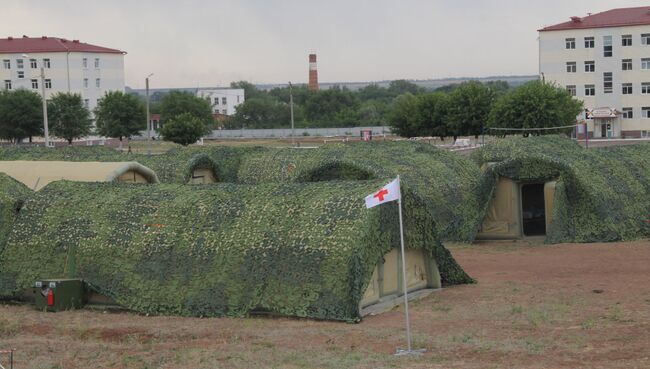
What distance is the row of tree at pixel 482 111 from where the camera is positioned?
66.8 meters

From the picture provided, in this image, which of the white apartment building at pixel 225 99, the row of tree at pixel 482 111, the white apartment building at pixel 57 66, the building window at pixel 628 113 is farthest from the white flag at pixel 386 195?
the white apartment building at pixel 225 99

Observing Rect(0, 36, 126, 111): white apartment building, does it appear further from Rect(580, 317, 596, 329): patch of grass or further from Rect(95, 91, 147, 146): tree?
Rect(580, 317, 596, 329): patch of grass

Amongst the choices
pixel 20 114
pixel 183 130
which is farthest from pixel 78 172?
pixel 20 114

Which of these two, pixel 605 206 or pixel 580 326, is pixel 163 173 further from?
pixel 580 326

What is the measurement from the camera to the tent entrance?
30.2 meters

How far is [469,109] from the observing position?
72312 millimetres

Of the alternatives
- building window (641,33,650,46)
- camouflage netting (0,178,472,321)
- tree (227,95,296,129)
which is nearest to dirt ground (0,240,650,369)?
camouflage netting (0,178,472,321)

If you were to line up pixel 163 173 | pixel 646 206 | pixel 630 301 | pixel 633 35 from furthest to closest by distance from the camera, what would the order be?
pixel 633 35 < pixel 163 173 < pixel 646 206 < pixel 630 301

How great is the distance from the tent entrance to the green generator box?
14.9 metres

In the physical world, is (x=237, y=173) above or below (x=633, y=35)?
below

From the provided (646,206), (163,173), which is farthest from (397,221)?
(163,173)

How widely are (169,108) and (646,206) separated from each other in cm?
6411

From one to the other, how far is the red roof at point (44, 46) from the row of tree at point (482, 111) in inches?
1467

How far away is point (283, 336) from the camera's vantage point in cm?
1680
